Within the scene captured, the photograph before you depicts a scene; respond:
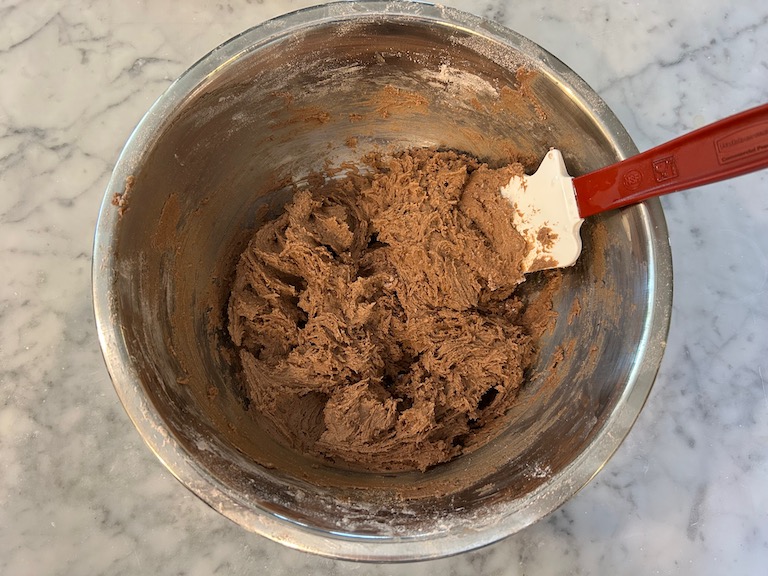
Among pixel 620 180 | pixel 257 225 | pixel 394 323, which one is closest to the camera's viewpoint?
pixel 620 180

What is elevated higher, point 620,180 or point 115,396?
point 620,180

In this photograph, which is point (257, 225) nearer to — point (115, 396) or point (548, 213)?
point (115, 396)

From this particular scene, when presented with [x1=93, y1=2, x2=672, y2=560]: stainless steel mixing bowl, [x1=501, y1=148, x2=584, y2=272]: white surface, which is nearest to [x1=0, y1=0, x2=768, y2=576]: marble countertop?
[x1=93, y1=2, x2=672, y2=560]: stainless steel mixing bowl

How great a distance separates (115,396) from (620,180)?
7.25 feet

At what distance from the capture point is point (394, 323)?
2178mm

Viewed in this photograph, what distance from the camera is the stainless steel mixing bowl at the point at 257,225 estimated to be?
1660 millimetres

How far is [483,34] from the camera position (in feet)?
6.16

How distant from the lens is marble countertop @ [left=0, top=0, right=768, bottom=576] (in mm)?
2309

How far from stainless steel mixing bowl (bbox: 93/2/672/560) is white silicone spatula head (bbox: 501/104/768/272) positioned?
0.36 ft

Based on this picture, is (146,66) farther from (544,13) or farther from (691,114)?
(691,114)

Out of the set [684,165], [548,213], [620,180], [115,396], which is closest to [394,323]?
[548,213]

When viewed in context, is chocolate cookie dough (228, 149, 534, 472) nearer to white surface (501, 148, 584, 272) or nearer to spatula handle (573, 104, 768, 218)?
white surface (501, 148, 584, 272)

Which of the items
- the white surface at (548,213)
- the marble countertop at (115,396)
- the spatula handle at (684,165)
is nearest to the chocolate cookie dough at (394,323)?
the white surface at (548,213)

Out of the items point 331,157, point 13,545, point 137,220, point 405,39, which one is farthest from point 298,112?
point 13,545
